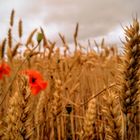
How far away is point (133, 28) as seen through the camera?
76 centimetres

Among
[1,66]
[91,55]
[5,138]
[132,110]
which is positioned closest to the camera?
[132,110]

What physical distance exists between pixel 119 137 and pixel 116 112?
63mm

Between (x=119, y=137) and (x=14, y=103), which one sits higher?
(x=14, y=103)

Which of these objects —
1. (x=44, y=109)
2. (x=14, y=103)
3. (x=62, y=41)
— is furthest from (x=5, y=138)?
(x=62, y=41)

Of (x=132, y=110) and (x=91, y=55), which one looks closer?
(x=132, y=110)

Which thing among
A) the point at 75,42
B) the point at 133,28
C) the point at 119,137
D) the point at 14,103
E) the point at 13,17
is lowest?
the point at 119,137

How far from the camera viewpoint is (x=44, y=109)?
→ 1.53 meters

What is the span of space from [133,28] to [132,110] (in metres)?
0.20

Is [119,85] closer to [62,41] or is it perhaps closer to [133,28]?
[133,28]

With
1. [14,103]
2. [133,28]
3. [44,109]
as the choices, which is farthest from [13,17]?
[133,28]

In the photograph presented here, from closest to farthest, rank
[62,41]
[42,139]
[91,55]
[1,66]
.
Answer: [1,66] → [42,139] → [62,41] → [91,55]

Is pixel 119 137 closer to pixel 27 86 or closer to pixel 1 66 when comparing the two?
pixel 27 86

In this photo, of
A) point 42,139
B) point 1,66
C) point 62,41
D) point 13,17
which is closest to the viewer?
point 1,66

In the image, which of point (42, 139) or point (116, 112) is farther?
point (42, 139)
